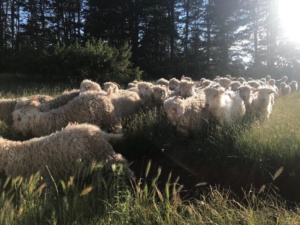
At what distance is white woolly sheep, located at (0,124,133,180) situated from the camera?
5035mm

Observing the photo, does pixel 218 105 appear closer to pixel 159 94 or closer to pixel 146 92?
pixel 159 94

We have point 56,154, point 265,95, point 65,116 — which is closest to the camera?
point 56,154

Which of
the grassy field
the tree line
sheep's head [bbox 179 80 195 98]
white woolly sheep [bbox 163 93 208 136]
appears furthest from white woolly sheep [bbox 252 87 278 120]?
the tree line

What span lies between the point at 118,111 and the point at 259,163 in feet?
13.7

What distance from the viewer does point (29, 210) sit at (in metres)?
3.39

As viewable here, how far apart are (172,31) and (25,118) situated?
99.6ft

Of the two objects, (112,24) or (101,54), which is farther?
(112,24)

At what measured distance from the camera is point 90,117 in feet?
24.3

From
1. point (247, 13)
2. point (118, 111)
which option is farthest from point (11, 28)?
point (118, 111)

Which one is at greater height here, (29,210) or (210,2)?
(210,2)

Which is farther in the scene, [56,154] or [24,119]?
[24,119]

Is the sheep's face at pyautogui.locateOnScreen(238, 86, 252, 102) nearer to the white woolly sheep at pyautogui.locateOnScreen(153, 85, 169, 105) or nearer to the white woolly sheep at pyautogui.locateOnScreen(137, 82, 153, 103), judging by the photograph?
the white woolly sheep at pyautogui.locateOnScreen(153, 85, 169, 105)

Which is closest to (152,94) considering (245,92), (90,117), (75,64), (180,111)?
(245,92)

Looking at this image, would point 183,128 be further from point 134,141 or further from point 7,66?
point 7,66
